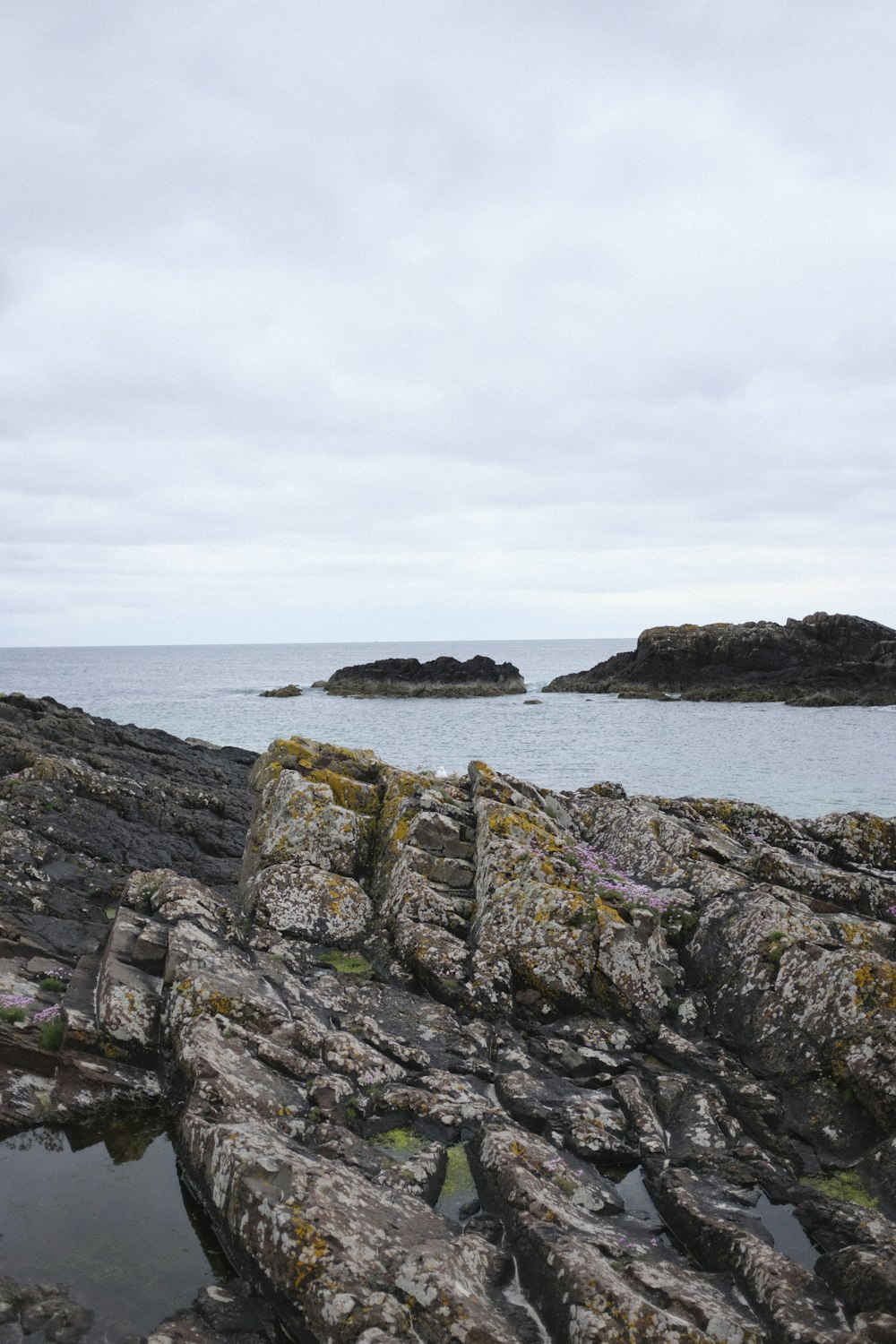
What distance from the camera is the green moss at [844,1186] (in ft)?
26.5

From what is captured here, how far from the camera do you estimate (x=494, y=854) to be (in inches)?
534

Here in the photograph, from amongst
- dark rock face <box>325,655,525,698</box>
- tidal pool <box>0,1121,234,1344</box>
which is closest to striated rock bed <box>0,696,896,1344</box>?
tidal pool <box>0,1121,234,1344</box>

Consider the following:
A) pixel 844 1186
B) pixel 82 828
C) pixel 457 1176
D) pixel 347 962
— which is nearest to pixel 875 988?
pixel 844 1186

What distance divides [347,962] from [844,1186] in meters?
7.38

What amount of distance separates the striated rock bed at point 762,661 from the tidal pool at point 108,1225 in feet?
329

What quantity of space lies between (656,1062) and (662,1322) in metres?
4.99

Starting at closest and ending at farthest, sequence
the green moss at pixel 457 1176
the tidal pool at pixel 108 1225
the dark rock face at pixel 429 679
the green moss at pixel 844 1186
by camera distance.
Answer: the tidal pool at pixel 108 1225 < the green moss at pixel 457 1176 < the green moss at pixel 844 1186 < the dark rock face at pixel 429 679

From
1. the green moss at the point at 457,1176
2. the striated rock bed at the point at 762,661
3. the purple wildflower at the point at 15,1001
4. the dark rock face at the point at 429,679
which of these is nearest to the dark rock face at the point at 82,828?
the purple wildflower at the point at 15,1001

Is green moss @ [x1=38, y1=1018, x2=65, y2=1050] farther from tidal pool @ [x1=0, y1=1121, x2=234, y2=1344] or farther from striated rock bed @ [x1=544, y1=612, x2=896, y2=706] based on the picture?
striated rock bed @ [x1=544, y1=612, x2=896, y2=706]

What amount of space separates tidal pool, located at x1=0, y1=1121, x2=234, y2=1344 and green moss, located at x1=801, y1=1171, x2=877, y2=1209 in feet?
19.6

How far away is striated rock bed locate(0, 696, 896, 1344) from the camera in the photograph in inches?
246

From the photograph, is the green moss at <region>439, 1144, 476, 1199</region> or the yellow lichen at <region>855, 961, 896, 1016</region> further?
the yellow lichen at <region>855, 961, 896, 1016</region>

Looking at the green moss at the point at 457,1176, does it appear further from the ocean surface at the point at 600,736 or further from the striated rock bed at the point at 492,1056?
the ocean surface at the point at 600,736

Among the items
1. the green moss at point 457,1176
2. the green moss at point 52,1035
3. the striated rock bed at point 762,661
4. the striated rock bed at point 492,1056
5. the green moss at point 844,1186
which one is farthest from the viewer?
the striated rock bed at point 762,661
